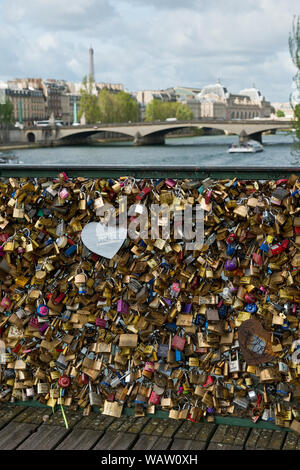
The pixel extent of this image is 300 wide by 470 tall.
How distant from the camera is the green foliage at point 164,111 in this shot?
10489 cm

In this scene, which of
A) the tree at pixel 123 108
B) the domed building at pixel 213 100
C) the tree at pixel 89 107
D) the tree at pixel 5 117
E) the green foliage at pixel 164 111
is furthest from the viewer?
the domed building at pixel 213 100

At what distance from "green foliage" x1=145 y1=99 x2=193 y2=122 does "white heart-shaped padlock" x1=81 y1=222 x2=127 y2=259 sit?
102453mm

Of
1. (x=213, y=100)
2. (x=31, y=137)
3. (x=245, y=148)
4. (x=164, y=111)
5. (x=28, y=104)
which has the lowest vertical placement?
(x=245, y=148)

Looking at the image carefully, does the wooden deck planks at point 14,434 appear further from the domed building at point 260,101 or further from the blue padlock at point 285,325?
the domed building at point 260,101

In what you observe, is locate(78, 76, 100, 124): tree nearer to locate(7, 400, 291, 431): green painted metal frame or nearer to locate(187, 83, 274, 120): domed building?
locate(187, 83, 274, 120): domed building

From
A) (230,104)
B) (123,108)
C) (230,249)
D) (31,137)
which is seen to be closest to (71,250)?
(230,249)

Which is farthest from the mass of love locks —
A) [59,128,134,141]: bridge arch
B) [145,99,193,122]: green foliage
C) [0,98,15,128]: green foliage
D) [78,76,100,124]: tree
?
[145,99,193,122]: green foliage

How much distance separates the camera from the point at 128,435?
2980 millimetres

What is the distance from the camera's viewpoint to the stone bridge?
5738 centimetres

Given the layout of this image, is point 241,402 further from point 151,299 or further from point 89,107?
point 89,107

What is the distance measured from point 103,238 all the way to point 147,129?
5996 cm

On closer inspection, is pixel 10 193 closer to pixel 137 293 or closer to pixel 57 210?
pixel 57 210

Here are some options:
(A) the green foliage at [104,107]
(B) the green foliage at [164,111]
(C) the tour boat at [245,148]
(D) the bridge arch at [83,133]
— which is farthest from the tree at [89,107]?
A: (C) the tour boat at [245,148]

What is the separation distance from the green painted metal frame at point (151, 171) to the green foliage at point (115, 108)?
88.4m
